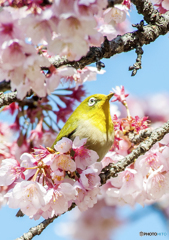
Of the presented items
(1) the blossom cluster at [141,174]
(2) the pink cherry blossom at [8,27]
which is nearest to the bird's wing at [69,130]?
(1) the blossom cluster at [141,174]

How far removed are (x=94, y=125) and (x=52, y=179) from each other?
1235 mm

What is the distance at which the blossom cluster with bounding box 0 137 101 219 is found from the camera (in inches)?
94.6

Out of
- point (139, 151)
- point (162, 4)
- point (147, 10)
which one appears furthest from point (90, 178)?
point (162, 4)

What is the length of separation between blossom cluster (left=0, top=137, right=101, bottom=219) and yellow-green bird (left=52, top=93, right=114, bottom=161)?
73 cm

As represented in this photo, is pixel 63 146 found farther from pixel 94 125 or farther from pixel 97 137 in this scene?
pixel 94 125

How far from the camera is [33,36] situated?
1.52m

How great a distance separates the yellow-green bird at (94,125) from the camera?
3.45 meters

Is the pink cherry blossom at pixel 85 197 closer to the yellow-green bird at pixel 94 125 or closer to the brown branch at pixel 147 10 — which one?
the yellow-green bird at pixel 94 125

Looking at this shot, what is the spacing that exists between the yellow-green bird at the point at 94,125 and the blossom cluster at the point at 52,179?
0.73 meters

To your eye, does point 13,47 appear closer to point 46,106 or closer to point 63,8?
point 63,8

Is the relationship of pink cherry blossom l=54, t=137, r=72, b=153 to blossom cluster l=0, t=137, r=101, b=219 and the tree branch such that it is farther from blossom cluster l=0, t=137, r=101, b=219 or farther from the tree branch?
the tree branch

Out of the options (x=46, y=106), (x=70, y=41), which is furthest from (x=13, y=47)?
(x=46, y=106)

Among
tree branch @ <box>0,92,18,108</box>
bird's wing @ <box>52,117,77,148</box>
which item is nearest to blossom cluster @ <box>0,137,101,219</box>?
tree branch @ <box>0,92,18,108</box>

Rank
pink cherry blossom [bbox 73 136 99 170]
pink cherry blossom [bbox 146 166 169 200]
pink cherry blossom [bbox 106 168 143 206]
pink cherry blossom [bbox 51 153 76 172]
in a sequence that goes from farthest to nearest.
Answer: pink cherry blossom [bbox 106 168 143 206]
pink cherry blossom [bbox 146 166 169 200]
pink cherry blossom [bbox 73 136 99 170]
pink cherry blossom [bbox 51 153 76 172]
